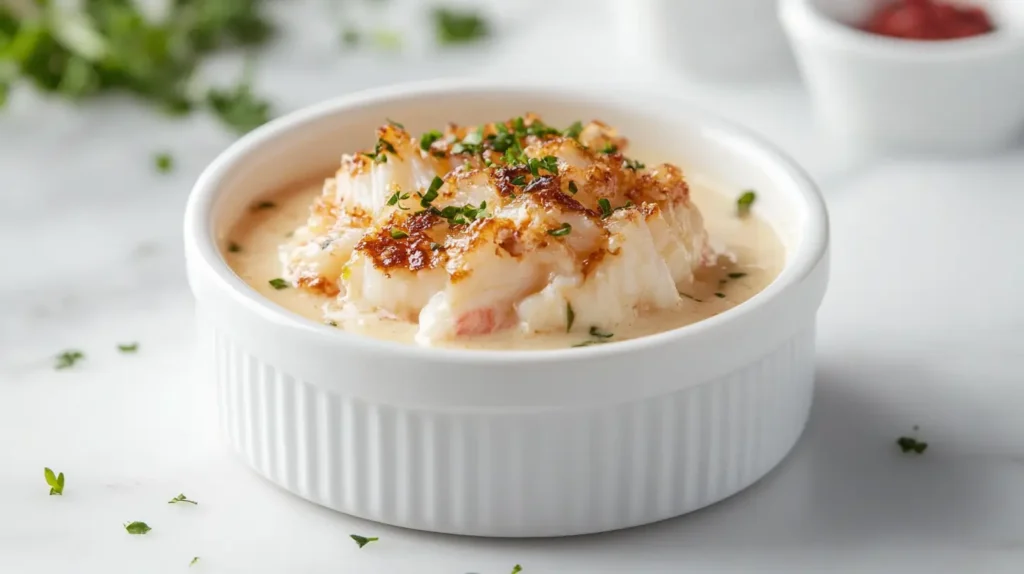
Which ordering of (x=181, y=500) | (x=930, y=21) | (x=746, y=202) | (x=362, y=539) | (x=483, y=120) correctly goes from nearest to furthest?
(x=362, y=539)
(x=181, y=500)
(x=746, y=202)
(x=483, y=120)
(x=930, y=21)

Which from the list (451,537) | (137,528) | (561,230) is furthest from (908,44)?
(137,528)

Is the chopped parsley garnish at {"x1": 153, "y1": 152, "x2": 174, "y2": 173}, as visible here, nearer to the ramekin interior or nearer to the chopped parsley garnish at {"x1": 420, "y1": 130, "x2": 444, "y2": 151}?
A: the ramekin interior

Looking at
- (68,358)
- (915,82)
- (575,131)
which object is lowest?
(68,358)

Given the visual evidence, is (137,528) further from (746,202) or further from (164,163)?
(164,163)

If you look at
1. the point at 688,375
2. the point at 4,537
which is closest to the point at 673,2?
the point at 688,375

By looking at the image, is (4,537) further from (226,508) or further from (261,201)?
(261,201)

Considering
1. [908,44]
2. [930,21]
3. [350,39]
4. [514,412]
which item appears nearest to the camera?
[514,412]

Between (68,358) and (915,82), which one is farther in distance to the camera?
(915,82)

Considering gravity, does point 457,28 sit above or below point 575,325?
below
